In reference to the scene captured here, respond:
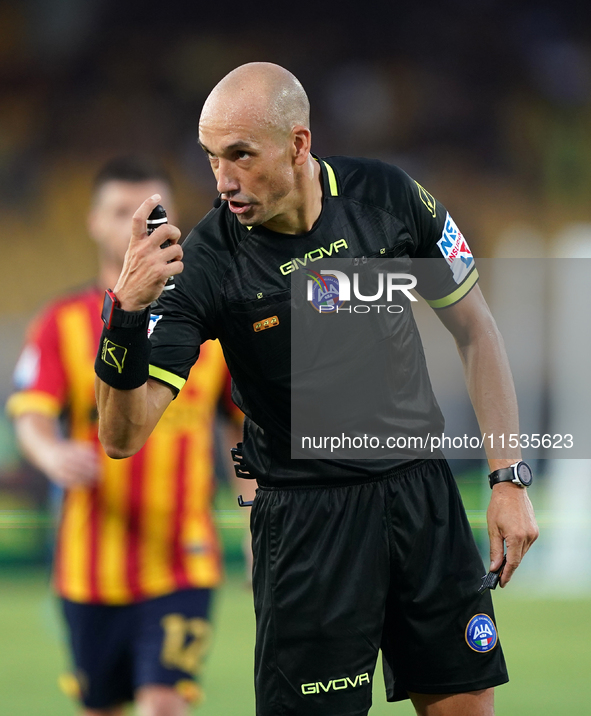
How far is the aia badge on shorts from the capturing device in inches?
84.8

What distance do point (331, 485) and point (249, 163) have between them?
686 mm

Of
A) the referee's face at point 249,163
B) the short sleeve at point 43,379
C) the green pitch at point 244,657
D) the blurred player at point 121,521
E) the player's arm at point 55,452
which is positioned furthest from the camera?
the green pitch at point 244,657

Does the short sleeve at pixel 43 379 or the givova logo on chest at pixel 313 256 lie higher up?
the givova logo on chest at pixel 313 256

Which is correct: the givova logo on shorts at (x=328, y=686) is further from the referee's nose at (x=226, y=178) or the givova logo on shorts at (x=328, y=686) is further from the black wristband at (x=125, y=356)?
the referee's nose at (x=226, y=178)

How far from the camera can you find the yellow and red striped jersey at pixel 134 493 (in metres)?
2.92

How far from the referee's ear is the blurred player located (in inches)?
42.0

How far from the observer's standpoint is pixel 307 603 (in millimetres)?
2098

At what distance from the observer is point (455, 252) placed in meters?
2.29

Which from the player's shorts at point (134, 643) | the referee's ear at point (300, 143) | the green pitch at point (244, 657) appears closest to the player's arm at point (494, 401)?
the referee's ear at point (300, 143)

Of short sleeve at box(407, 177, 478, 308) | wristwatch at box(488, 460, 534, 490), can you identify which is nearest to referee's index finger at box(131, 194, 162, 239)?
short sleeve at box(407, 177, 478, 308)

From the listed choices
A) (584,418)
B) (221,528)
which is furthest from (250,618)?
(584,418)

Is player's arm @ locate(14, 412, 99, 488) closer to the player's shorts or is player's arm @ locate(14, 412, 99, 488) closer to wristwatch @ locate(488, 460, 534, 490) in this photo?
the player's shorts

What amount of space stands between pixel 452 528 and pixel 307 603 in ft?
1.18

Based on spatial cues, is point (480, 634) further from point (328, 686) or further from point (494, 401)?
point (494, 401)
